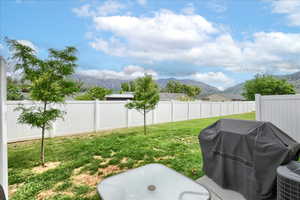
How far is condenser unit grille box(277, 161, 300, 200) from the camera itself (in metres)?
1.38

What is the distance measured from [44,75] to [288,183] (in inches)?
186

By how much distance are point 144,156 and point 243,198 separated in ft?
8.92

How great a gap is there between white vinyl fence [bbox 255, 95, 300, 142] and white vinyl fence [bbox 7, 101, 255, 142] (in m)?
6.83

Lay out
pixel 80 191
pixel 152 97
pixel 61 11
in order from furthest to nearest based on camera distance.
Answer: pixel 152 97 < pixel 61 11 < pixel 80 191

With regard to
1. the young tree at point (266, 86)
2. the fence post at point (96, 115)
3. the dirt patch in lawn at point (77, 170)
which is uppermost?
the young tree at point (266, 86)

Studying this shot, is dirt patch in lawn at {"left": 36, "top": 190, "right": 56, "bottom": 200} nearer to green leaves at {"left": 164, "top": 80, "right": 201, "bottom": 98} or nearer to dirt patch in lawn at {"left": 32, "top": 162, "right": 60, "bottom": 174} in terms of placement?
dirt patch in lawn at {"left": 32, "top": 162, "right": 60, "bottom": 174}

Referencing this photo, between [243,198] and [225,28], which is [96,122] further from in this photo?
[225,28]

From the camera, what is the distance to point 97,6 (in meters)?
5.96

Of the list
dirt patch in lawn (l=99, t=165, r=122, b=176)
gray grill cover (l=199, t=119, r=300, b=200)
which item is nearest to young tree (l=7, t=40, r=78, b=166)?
dirt patch in lawn (l=99, t=165, r=122, b=176)

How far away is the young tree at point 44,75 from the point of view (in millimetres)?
3760

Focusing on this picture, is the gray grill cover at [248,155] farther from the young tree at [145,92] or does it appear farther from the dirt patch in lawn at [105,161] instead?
the young tree at [145,92]

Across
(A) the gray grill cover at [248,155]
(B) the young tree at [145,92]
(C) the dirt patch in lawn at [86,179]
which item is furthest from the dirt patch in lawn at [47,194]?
(B) the young tree at [145,92]

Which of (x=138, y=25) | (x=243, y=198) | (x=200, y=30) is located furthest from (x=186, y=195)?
(x=138, y=25)

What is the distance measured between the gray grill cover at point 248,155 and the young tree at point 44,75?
3.70 metres
